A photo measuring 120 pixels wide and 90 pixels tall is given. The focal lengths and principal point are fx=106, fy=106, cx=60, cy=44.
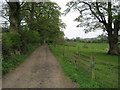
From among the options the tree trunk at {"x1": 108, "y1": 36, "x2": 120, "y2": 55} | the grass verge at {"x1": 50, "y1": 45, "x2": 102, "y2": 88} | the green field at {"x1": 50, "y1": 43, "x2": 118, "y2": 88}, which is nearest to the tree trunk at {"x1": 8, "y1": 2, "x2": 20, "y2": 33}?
the green field at {"x1": 50, "y1": 43, "x2": 118, "y2": 88}

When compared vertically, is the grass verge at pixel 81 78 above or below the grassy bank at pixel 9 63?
below

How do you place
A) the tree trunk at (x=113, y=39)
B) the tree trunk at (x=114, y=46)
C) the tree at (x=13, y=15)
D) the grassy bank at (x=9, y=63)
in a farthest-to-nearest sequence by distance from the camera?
the tree trunk at (x=114, y=46), the tree trunk at (x=113, y=39), the tree at (x=13, y=15), the grassy bank at (x=9, y=63)

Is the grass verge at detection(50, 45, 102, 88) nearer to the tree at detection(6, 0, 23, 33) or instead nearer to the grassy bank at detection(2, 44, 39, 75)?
the grassy bank at detection(2, 44, 39, 75)

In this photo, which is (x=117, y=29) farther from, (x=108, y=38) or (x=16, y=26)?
(x=16, y=26)

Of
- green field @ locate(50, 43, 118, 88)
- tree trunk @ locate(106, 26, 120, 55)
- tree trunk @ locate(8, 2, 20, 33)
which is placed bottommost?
green field @ locate(50, 43, 118, 88)

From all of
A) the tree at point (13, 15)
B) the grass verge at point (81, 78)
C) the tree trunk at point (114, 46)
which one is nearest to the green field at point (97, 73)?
the grass verge at point (81, 78)

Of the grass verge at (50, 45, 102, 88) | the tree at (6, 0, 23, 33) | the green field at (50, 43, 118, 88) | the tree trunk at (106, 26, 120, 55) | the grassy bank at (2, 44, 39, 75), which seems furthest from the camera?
the tree trunk at (106, 26, 120, 55)

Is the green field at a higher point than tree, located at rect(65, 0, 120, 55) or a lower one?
lower

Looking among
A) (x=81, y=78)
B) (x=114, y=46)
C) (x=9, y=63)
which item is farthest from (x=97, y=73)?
(x=114, y=46)

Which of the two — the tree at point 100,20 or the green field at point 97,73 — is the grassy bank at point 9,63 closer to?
the green field at point 97,73

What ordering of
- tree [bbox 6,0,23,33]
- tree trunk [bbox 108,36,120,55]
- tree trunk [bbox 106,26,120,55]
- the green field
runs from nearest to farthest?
1. the green field
2. tree [bbox 6,0,23,33]
3. tree trunk [bbox 106,26,120,55]
4. tree trunk [bbox 108,36,120,55]

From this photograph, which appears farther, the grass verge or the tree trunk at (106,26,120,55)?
the tree trunk at (106,26,120,55)

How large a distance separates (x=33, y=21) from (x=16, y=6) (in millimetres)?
2689

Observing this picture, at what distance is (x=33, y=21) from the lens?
14.1 metres
